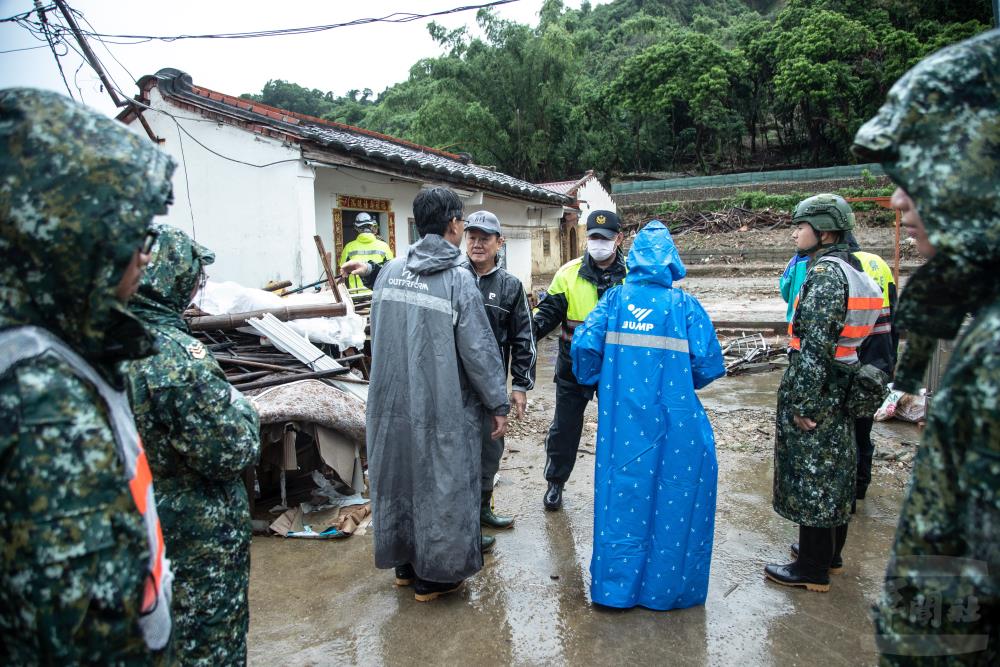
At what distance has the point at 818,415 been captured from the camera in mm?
2807

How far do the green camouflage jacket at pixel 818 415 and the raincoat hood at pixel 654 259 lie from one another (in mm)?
629

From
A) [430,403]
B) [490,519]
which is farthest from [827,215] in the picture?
[490,519]

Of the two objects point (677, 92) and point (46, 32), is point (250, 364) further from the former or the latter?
point (677, 92)

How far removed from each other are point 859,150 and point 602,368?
184 centimetres

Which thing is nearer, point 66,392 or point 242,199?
point 66,392

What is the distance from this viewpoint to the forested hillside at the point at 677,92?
27.0 meters

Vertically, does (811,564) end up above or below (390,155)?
below

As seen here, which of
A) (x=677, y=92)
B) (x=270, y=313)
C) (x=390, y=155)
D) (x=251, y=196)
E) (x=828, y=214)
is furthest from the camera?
(x=677, y=92)

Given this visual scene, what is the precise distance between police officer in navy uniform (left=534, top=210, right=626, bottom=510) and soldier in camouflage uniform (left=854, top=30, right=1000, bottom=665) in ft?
8.62

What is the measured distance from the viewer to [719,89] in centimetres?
2991

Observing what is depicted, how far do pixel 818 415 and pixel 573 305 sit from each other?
1.54 meters

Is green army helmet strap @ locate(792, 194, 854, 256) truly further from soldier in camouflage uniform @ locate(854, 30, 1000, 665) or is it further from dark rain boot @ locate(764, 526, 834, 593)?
soldier in camouflage uniform @ locate(854, 30, 1000, 665)

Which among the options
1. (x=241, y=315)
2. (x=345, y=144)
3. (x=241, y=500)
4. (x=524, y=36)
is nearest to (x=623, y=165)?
(x=524, y=36)

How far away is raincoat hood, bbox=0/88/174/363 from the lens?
98 centimetres
